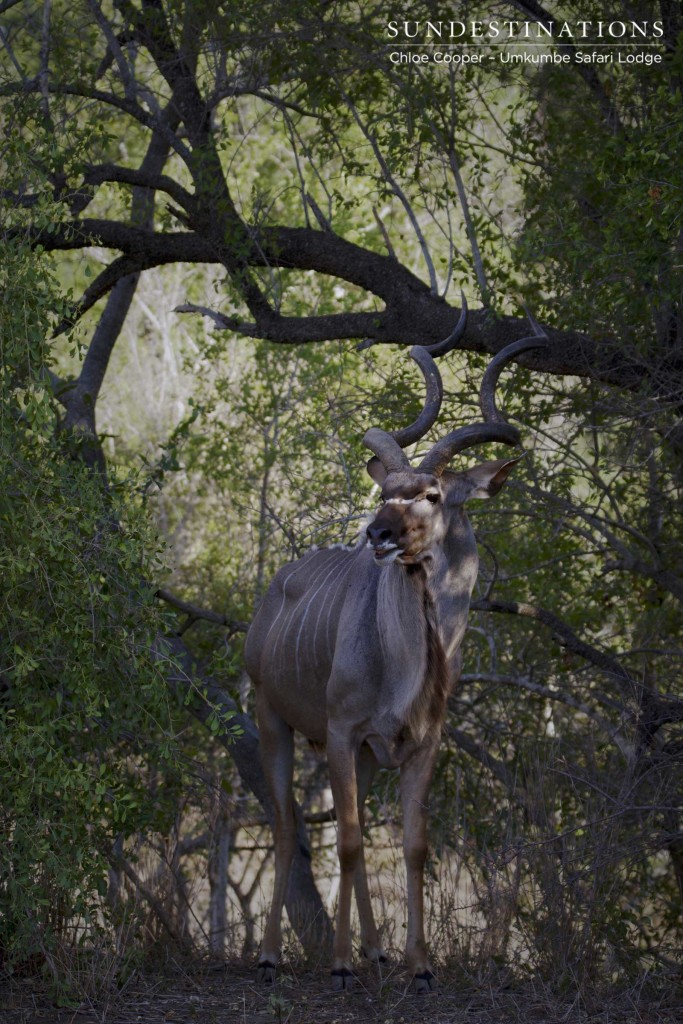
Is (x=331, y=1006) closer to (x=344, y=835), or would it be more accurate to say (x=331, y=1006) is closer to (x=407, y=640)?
(x=344, y=835)

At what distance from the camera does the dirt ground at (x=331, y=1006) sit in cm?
420

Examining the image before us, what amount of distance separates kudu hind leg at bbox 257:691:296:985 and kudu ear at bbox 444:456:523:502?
1390mm

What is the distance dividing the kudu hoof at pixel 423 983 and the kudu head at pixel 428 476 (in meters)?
1.43

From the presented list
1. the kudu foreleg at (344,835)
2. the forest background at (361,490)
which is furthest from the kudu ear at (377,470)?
the kudu foreleg at (344,835)

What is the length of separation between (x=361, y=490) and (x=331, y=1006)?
3051 millimetres

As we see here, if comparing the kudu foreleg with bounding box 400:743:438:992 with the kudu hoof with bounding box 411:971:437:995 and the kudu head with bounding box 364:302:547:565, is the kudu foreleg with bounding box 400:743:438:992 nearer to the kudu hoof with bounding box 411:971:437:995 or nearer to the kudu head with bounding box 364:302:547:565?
the kudu hoof with bounding box 411:971:437:995

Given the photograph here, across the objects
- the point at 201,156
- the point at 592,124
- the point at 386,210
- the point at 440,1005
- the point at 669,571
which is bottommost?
the point at 440,1005

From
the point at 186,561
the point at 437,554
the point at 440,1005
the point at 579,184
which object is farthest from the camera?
the point at 186,561

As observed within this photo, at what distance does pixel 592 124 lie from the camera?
677cm

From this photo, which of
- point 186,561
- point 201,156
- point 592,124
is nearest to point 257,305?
point 201,156

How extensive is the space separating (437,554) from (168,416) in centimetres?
1226

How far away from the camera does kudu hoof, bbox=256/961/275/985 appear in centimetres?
488

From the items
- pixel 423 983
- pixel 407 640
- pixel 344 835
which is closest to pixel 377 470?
pixel 407 640

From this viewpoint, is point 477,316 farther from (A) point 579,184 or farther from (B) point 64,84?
(B) point 64,84
